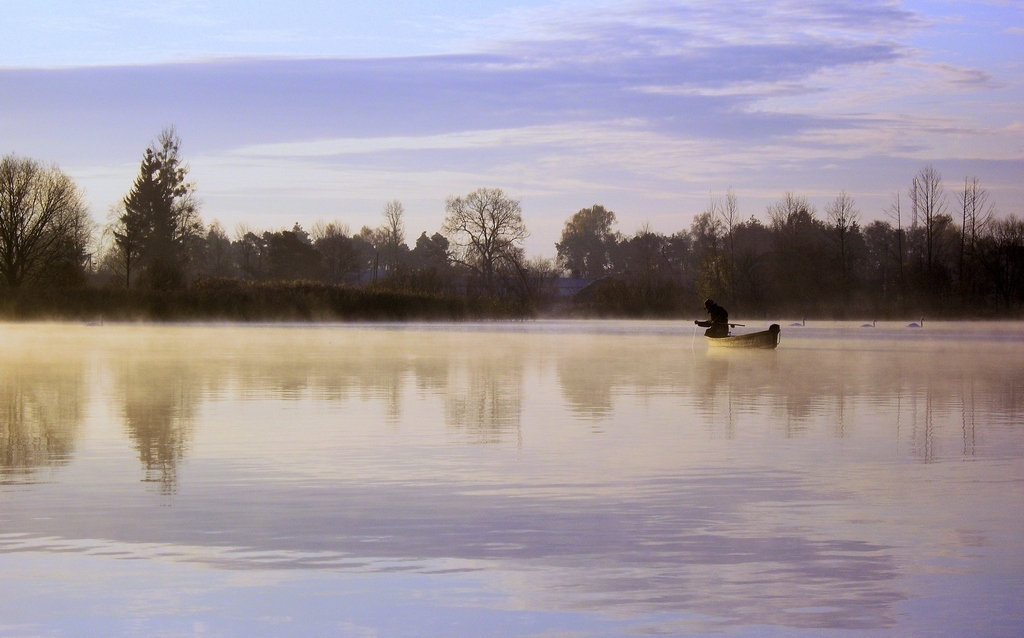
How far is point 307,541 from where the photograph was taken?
244 inches

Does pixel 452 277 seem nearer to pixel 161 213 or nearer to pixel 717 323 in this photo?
pixel 161 213

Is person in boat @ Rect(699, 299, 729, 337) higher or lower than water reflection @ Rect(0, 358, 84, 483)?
higher

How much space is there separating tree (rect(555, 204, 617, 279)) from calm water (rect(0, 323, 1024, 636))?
404 ft

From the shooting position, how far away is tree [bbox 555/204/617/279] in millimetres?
138875

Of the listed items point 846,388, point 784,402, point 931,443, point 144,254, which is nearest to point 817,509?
point 931,443

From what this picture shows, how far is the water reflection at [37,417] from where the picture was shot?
9.21 m

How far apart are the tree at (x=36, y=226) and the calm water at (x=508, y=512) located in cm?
4910

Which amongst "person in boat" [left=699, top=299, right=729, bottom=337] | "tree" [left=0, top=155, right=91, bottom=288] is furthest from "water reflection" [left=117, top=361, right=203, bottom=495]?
"tree" [left=0, top=155, right=91, bottom=288]

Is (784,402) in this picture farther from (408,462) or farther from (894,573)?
(894,573)

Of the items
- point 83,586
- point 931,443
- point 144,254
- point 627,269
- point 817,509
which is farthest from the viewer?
point 627,269

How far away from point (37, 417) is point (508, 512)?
23.8 ft

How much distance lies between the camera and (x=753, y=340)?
3106cm

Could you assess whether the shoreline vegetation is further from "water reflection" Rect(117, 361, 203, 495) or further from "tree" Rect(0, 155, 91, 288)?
"water reflection" Rect(117, 361, 203, 495)

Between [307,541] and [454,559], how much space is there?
878 mm
